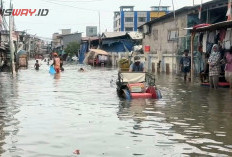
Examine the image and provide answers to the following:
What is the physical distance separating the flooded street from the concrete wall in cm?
1682

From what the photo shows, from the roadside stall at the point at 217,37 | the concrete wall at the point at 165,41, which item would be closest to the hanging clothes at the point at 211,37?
the roadside stall at the point at 217,37

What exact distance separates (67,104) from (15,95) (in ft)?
11.3

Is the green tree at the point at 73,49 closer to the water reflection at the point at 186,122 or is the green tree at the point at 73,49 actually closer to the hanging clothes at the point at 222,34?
the hanging clothes at the point at 222,34

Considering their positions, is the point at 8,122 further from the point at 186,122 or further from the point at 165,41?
the point at 165,41

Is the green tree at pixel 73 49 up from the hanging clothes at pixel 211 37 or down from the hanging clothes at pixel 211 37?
up

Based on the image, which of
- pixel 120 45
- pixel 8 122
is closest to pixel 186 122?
pixel 8 122

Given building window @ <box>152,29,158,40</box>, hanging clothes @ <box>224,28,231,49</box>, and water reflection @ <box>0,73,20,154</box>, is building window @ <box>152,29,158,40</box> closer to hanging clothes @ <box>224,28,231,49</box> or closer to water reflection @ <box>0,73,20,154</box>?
hanging clothes @ <box>224,28,231,49</box>

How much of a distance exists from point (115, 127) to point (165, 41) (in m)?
26.8

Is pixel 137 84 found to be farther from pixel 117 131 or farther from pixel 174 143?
pixel 174 143

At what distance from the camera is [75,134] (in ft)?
25.1

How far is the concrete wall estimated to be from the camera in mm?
29828

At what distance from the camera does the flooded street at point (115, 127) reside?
6484mm

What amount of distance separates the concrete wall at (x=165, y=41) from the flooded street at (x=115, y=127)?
662 inches

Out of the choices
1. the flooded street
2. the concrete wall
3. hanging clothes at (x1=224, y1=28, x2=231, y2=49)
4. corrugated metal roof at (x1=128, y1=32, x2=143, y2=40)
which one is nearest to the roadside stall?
hanging clothes at (x1=224, y1=28, x2=231, y2=49)
